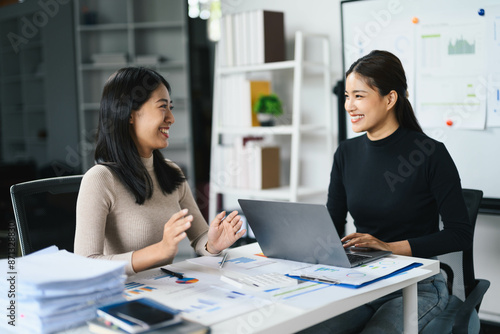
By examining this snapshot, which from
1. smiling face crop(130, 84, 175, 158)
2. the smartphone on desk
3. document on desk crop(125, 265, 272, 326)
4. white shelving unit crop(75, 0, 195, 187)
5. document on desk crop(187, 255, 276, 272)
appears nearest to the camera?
the smartphone on desk

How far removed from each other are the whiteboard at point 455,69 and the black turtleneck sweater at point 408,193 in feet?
2.45

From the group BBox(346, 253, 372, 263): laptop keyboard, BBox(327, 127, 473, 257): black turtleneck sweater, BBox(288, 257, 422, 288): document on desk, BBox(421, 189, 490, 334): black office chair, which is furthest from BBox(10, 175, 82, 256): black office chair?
BBox(421, 189, 490, 334): black office chair

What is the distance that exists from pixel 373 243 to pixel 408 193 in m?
A: 0.31

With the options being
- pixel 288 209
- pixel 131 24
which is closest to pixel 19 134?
pixel 131 24

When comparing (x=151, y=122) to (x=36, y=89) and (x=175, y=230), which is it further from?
(x=36, y=89)

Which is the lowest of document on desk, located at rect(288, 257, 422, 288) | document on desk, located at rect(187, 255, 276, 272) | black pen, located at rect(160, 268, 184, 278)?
document on desk, located at rect(187, 255, 276, 272)

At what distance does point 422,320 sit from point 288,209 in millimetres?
518

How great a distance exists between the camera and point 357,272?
1404 millimetres

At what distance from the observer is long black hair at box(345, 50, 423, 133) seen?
75.4 inches

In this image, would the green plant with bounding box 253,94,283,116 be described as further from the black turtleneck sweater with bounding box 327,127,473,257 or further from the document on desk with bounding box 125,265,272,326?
the document on desk with bounding box 125,265,272,326

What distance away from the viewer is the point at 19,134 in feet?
17.6

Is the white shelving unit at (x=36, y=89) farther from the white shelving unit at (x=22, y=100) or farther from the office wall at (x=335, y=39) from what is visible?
the office wall at (x=335, y=39)

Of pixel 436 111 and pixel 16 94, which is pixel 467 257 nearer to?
pixel 436 111

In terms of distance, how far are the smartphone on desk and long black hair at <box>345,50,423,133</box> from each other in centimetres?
119
